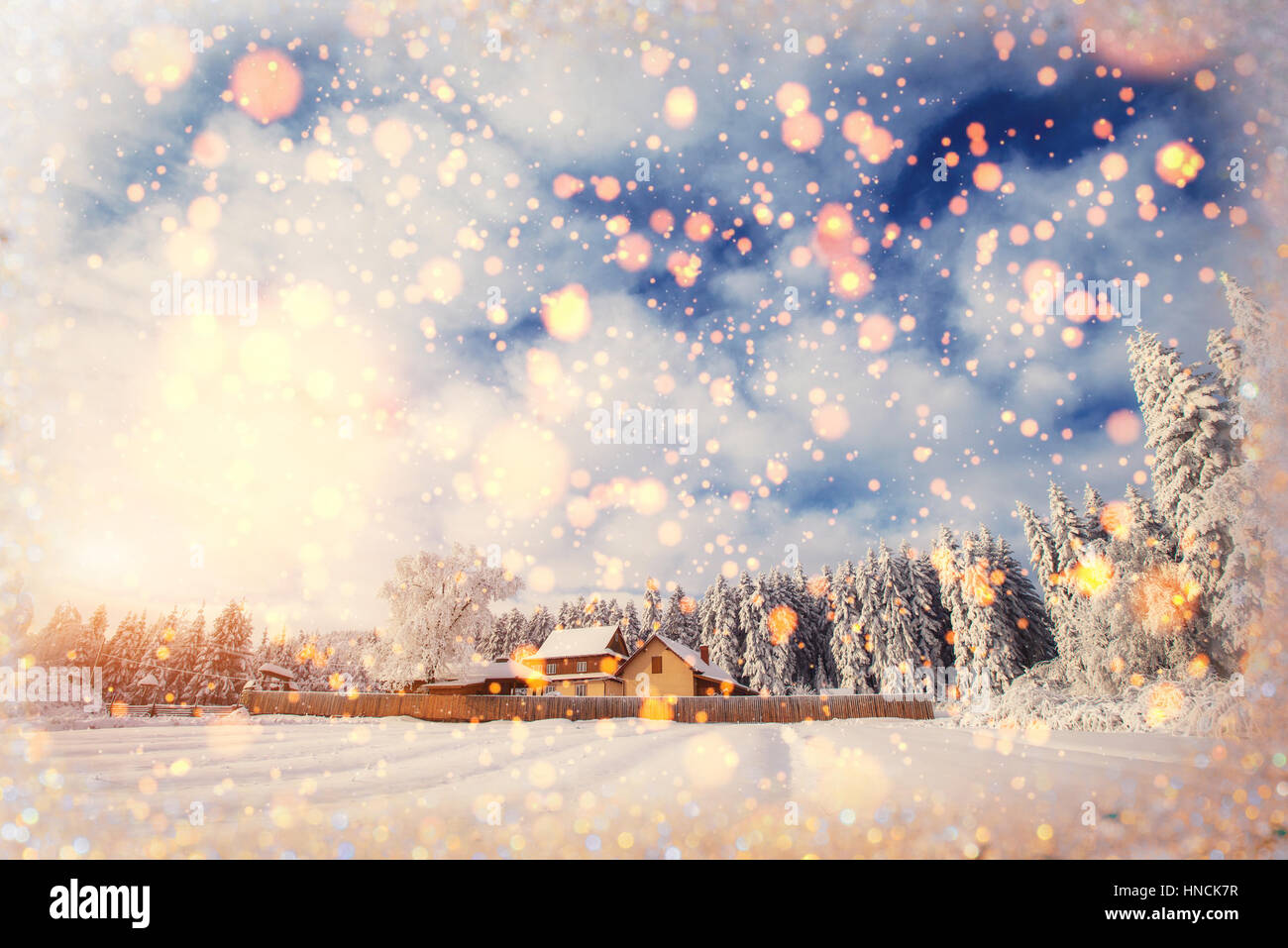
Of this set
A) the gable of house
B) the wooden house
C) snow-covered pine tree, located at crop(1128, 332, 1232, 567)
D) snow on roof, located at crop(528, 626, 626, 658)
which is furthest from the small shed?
snow-covered pine tree, located at crop(1128, 332, 1232, 567)

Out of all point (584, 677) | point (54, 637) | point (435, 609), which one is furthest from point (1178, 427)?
point (584, 677)

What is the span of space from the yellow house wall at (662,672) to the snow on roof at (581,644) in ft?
10.4

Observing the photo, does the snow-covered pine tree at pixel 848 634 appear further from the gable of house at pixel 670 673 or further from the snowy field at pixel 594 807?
the snowy field at pixel 594 807

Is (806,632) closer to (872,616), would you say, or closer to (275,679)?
(872,616)

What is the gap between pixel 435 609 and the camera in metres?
29.7

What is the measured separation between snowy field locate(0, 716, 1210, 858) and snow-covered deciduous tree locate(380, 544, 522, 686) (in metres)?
22.5

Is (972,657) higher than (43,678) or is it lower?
lower

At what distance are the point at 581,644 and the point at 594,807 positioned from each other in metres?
40.2

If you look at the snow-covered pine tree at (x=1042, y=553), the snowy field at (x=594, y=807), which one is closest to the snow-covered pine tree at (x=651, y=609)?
the snow-covered pine tree at (x=1042, y=553)

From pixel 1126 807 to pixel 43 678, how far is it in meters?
8.44

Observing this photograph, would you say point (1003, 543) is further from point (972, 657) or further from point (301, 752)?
point (301, 752)

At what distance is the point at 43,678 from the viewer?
421 centimetres
